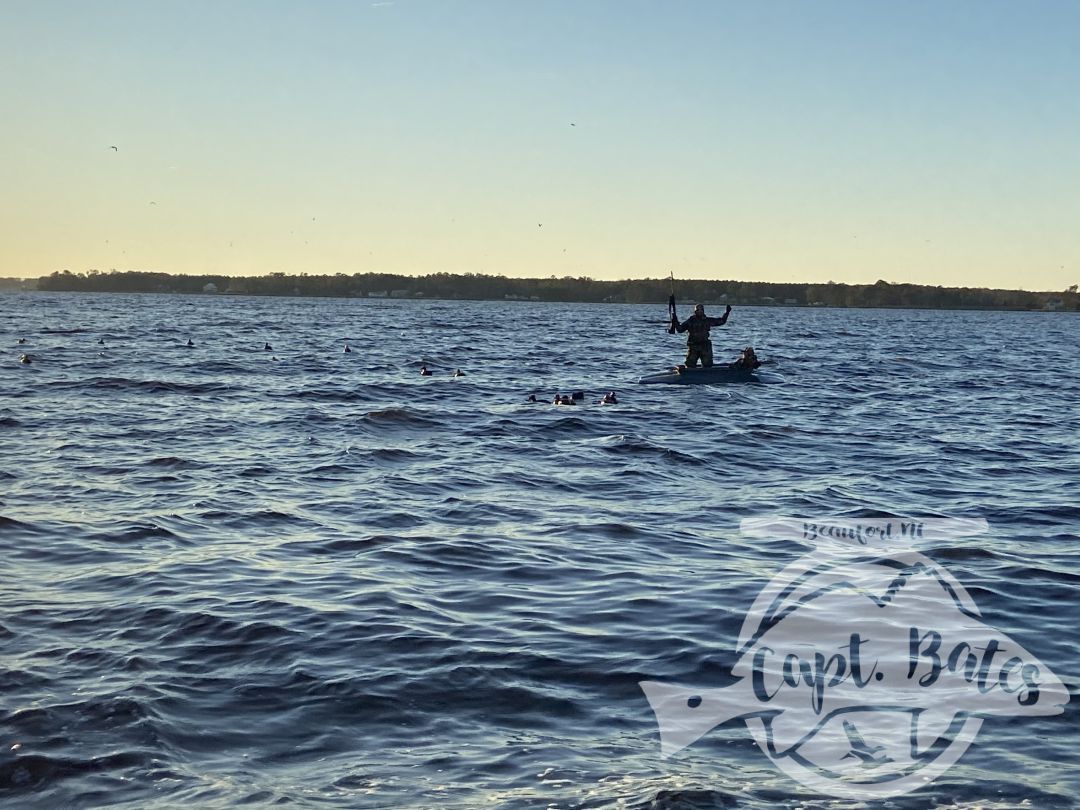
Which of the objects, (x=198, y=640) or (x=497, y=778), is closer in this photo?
(x=497, y=778)

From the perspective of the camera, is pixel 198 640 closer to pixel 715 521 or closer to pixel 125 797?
pixel 125 797

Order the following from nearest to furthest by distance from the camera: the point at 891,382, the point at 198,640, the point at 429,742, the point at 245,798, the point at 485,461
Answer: the point at 245,798 < the point at 429,742 < the point at 198,640 < the point at 485,461 < the point at 891,382

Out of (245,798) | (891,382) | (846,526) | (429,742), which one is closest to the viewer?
(245,798)

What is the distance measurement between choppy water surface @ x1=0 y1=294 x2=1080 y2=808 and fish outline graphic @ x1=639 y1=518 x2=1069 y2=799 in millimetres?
191

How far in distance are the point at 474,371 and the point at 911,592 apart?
111ft

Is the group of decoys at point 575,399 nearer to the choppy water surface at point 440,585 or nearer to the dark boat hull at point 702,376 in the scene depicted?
the choppy water surface at point 440,585

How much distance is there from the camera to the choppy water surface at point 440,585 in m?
7.27

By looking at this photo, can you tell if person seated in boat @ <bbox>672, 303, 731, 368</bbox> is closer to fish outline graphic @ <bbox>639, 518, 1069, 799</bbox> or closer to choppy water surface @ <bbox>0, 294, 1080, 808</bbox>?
choppy water surface @ <bbox>0, 294, 1080, 808</bbox>

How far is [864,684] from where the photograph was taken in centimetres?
895

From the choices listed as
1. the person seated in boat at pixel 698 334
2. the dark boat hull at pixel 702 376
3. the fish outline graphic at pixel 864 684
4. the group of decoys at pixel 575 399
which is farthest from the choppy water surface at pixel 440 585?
the dark boat hull at pixel 702 376

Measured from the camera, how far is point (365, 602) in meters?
11.1

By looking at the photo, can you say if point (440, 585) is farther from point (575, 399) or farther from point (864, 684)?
point (575, 399)

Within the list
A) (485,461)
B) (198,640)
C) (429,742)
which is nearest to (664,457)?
(485,461)

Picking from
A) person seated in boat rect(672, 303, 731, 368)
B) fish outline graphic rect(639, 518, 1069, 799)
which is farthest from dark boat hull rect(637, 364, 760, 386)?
fish outline graphic rect(639, 518, 1069, 799)
